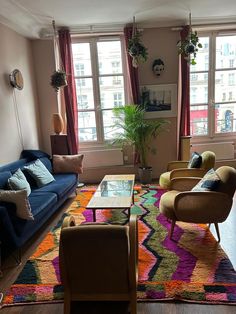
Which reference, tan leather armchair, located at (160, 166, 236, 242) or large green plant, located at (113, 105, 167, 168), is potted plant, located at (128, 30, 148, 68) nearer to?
large green plant, located at (113, 105, 167, 168)

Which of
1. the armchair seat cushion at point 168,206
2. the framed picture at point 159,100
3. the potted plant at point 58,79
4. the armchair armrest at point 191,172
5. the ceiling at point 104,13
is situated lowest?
the armchair seat cushion at point 168,206

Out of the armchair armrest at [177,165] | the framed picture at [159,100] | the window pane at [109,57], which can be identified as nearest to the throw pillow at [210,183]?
the armchair armrest at [177,165]

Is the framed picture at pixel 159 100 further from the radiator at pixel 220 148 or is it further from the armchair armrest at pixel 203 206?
the armchair armrest at pixel 203 206

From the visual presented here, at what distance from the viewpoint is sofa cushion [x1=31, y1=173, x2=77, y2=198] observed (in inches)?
134

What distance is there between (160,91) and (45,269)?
3.65 m

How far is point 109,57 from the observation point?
16.0 feet

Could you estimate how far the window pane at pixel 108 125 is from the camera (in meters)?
5.04

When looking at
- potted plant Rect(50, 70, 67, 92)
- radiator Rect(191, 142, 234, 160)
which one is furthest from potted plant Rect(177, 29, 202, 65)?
potted plant Rect(50, 70, 67, 92)

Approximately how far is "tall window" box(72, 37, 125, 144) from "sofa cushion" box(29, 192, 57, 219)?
82.3 inches

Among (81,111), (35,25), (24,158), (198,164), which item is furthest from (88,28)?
(198,164)

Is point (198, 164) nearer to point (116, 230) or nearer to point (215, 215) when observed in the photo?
point (215, 215)

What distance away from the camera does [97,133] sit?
512 centimetres

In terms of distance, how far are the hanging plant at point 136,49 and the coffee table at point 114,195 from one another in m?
2.06

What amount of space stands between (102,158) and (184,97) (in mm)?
1910
